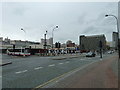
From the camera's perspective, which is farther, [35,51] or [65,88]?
[35,51]

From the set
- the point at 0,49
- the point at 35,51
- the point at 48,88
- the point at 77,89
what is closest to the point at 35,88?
the point at 48,88

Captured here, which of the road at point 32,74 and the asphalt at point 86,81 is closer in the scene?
the asphalt at point 86,81

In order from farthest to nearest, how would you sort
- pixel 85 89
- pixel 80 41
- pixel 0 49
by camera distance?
pixel 80 41
pixel 0 49
pixel 85 89

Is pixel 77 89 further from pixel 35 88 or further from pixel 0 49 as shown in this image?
pixel 0 49

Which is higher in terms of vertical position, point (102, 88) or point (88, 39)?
point (88, 39)

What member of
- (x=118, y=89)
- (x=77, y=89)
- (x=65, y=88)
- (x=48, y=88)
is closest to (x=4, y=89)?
(x=48, y=88)

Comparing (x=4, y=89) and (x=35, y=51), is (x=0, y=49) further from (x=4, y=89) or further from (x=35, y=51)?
(x=4, y=89)

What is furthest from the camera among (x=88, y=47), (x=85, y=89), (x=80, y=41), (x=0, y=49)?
(x=80, y=41)

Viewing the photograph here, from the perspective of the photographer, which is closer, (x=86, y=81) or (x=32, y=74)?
(x=86, y=81)

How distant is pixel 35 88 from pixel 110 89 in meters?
3.47

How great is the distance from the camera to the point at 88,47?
136 m

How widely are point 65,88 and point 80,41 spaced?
140410mm

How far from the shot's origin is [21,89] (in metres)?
7.89

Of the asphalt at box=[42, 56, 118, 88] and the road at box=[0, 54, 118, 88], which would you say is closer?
the asphalt at box=[42, 56, 118, 88]
